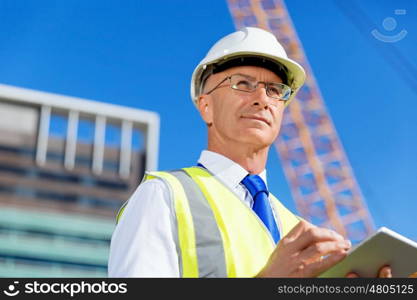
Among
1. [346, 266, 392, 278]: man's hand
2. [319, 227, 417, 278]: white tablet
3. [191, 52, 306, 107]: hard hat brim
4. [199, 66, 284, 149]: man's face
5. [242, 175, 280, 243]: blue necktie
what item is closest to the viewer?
[319, 227, 417, 278]: white tablet

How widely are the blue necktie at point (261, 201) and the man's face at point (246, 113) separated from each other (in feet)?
0.52

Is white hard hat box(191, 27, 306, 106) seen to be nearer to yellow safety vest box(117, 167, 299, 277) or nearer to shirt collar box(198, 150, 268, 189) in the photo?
shirt collar box(198, 150, 268, 189)

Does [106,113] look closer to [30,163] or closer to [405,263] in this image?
[30,163]

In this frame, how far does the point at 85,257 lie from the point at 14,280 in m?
73.2

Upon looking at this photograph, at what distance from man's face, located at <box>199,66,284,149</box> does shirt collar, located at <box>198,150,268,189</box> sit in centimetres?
8

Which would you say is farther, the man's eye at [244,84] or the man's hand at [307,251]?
the man's eye at [244,84]

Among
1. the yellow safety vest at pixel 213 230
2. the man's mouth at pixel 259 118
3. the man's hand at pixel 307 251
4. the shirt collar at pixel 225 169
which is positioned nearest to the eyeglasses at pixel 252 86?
the man's mouth at pixel 259 118

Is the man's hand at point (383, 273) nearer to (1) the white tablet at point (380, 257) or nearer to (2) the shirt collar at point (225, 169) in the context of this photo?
(1) the white tablet at point (380, 257)

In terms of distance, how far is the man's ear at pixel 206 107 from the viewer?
3023 millimetres

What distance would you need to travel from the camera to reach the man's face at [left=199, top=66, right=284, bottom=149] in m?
2.85

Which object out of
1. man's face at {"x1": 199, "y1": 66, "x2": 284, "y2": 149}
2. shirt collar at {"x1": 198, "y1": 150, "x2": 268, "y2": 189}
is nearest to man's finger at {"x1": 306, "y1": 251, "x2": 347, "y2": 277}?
shirt collar at {"x1": 198, "y1": 150, "x2": 268, "y2": 189}

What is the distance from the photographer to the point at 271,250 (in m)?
2.58

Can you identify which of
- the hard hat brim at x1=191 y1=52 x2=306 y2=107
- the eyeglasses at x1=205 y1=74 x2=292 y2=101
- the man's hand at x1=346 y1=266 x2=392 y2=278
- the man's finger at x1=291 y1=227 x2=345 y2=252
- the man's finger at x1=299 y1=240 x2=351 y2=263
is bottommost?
the man's hand at x1=346 y1=266 x2=392 y2=278

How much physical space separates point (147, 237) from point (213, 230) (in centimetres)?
25
